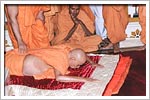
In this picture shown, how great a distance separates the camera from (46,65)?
3.49m

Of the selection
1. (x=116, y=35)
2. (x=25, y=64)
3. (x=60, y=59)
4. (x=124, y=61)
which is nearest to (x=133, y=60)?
(x=124, y=61)

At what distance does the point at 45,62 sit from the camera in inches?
137

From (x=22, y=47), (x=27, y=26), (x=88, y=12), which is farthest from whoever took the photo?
(x=88, y=12)

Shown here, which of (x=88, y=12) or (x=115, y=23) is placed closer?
(x=115, y=23)

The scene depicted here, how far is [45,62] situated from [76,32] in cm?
88

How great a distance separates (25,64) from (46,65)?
0.54ft

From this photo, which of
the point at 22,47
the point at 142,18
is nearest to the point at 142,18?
the point at 142,18

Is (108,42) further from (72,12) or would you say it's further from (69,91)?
(69,91)

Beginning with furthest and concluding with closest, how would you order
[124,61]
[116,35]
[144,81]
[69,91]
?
[116,35]
[124,61]
[144,81]
[69,91]

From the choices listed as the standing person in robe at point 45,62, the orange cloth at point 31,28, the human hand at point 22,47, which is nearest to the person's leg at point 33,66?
the standing person in robe at point 45,62

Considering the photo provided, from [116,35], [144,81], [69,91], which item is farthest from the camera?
[116,35]

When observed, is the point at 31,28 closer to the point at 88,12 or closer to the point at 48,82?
the point at 48,82

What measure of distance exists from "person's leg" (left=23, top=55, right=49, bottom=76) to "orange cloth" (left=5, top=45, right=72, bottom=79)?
3 centimetres

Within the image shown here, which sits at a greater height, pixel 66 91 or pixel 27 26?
pixel 27 26
